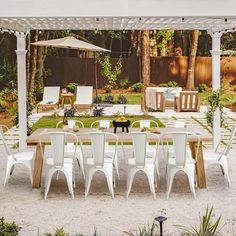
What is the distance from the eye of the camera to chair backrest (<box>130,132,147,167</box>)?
6828 millimetres

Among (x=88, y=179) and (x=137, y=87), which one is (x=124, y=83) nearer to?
(x=137, y=87)

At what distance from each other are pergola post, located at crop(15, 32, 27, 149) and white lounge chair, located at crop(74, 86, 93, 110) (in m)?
7.09

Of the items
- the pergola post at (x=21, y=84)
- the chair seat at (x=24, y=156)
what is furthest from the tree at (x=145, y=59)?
the chair seat at (x=24, y=156)

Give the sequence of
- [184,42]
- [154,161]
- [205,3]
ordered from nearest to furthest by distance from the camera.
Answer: [205,3] → [154,161] → [184,42]

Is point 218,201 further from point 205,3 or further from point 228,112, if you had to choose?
point 228,112

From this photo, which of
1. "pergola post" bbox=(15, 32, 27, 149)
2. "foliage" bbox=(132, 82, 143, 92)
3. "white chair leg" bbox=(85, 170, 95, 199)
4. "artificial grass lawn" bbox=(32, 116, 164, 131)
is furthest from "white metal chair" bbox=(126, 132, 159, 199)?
"foliage" bbox=(132, 82, 143, 92)

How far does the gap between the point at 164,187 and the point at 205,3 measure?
2.63 meters

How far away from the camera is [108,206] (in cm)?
663

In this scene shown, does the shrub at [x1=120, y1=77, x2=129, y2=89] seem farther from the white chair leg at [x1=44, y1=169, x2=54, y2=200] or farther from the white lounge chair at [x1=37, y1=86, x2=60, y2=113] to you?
the white chair leg at [x1=44, y1=169, x2=54, y2=200]

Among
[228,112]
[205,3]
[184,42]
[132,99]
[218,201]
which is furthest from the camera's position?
[184,42]

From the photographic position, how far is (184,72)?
90.9ft

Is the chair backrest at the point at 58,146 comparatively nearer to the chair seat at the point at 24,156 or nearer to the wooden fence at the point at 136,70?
the chair seat at the point at 24,156

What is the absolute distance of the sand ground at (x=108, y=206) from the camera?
5850 mm

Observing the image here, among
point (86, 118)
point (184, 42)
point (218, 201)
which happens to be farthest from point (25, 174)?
point (184, 42)
